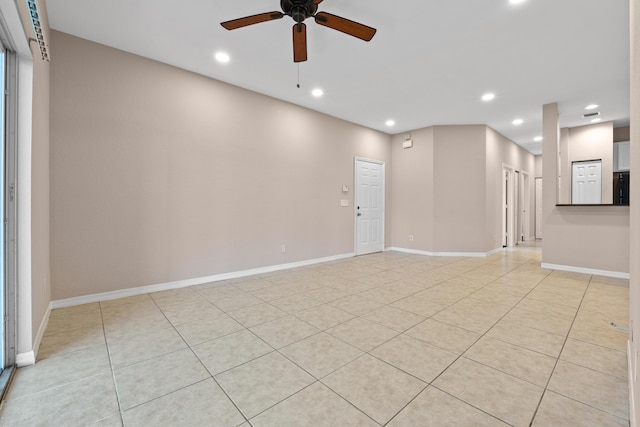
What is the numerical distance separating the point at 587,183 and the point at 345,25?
22.5 ft

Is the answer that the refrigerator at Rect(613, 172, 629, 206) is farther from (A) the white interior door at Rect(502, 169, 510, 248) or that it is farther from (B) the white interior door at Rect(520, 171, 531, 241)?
(B) the white interior door at Rect(520, 171, 531, 241)

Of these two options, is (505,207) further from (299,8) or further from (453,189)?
(299,8)

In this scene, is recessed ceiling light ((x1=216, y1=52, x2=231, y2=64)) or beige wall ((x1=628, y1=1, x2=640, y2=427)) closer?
beige wall ((x1=628, y1=1, x2=640, y2=427))

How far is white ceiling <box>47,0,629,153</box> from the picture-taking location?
2.53 meters

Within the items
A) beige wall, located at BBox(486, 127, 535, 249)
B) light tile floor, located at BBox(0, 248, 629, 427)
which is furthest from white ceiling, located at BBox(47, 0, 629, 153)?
light tile floor, located at BBox(0, 248, 629, 427)

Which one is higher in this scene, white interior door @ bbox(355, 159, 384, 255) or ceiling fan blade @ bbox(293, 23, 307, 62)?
ceiling fan blade @ bbox(293, 23, 307, 62)

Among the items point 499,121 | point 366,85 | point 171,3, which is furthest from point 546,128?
point 171,3

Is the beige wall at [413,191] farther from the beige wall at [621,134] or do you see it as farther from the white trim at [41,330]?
the white trim at [41,330]

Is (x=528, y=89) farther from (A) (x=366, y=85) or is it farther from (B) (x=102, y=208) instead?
(B) (x=102, y=208)

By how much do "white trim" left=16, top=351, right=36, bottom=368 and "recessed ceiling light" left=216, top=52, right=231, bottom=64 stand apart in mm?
3261

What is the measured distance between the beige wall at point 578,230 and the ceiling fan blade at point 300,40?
15.0 feet

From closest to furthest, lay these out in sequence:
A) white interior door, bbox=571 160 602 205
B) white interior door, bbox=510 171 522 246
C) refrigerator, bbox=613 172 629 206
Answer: refrigerator, bbox=613 172 629 206 → white interior door, bbox=571 160 602 205 → white interior door, bbox=510 171 522 246

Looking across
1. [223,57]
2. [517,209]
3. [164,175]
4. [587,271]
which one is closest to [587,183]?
[517,209]

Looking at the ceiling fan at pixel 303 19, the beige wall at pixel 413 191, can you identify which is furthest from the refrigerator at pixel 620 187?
the ceiling fan at pixel 303 19
